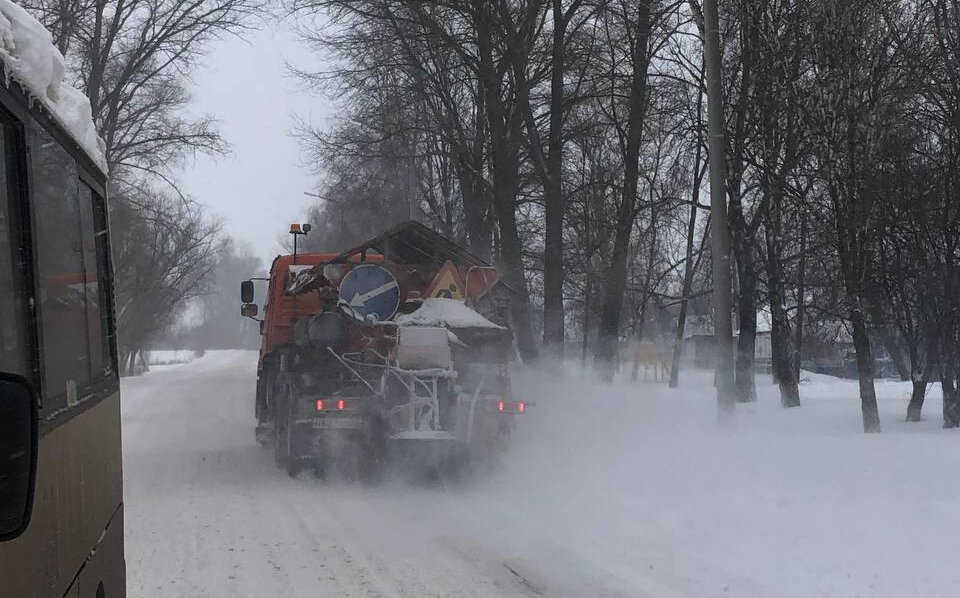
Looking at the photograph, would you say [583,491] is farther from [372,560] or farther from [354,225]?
[354,225]

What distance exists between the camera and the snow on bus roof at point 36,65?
94.5 inches

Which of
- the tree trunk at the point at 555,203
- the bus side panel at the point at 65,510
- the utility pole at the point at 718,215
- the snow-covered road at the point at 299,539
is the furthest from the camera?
the tree trunk at the point at 555,203

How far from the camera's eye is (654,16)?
63.9 feet

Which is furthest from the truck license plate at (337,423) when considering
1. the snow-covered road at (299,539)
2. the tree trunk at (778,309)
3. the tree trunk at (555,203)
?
the tree trunk at (555,203)

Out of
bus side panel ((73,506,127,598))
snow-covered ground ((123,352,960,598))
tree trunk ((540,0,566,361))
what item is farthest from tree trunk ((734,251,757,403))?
bus side panel ((73,506,127,598))

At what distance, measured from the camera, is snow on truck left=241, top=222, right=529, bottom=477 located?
11.0m

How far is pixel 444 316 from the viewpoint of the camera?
11477mm

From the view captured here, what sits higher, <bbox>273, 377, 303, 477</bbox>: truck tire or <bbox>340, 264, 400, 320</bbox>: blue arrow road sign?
<bbox>340, 264, 400, 320</bbox>: blue arrow road sign

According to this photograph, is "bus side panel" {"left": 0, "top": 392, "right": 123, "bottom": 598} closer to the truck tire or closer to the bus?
the bus

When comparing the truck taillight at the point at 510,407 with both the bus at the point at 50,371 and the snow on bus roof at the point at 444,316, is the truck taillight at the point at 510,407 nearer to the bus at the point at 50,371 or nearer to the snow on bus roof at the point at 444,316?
the snow on bus roof at the point at 444,316

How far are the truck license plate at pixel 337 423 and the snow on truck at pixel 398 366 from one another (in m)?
0.01

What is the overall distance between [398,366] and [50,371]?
8191 mm

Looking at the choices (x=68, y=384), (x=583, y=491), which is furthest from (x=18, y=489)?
(x=583, y=491)

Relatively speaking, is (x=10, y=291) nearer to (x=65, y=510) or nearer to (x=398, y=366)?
(x=65, y=510)
